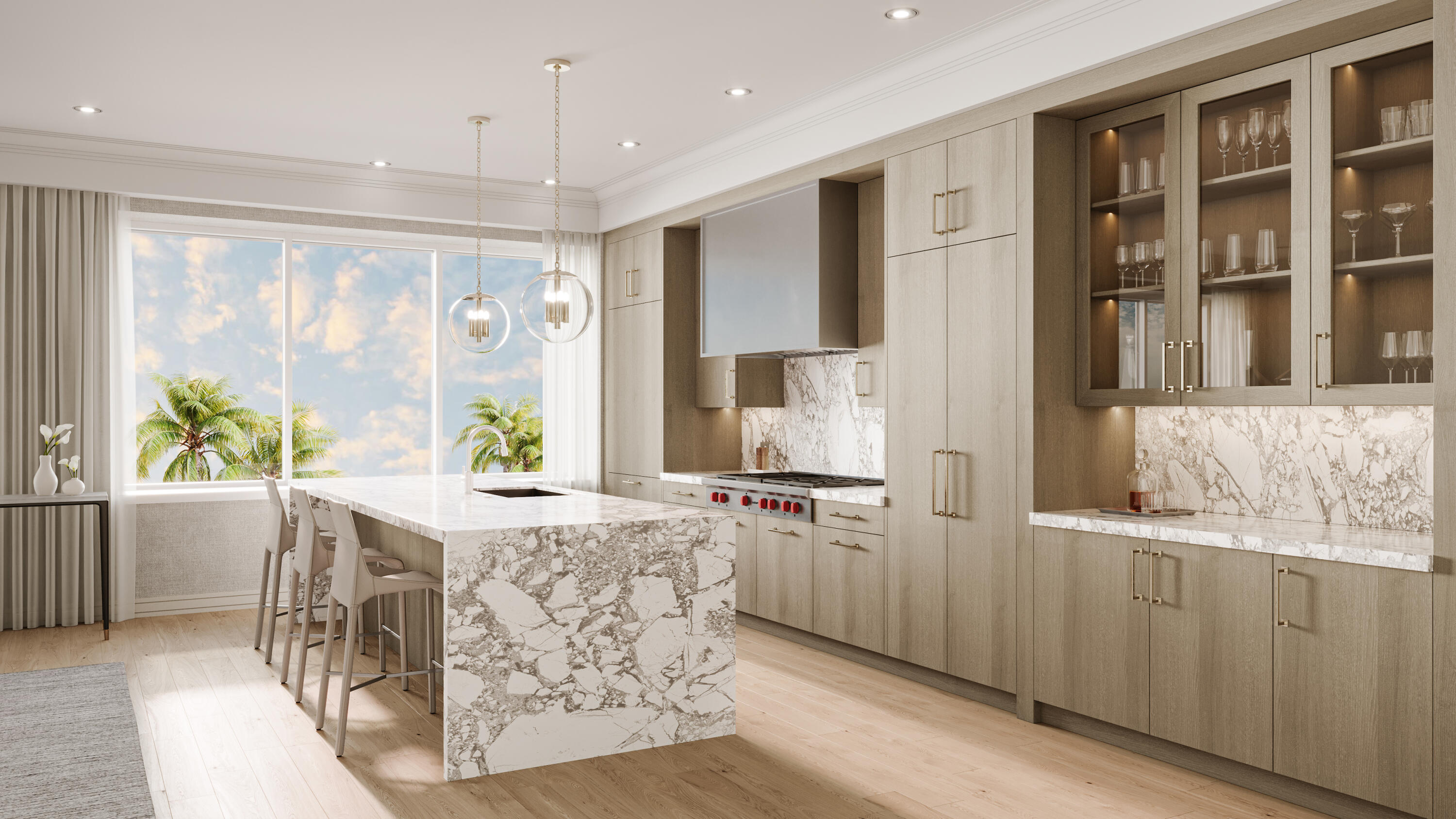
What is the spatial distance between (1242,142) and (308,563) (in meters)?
4.00

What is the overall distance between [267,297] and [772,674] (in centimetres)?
449

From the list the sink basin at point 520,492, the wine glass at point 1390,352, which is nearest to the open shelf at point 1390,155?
the wine glass at point 1390,352

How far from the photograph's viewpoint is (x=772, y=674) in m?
4.66

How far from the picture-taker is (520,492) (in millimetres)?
4887

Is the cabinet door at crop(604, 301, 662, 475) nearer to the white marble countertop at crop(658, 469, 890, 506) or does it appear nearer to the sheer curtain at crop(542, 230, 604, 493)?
the sheer curtain at crop(542, 230, 604, 493)

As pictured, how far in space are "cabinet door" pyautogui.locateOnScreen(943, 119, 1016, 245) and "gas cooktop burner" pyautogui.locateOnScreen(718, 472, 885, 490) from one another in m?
1.45

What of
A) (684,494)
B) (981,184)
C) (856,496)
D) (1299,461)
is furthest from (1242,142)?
(684,494)

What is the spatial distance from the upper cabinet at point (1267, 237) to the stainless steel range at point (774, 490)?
1.62 m

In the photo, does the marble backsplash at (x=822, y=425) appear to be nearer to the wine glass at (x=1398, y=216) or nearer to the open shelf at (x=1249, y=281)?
the open shelf at (x=1249, y=281)

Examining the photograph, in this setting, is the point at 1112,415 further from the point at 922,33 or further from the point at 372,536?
the point at 372,536

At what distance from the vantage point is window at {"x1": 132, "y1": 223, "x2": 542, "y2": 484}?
6.63 meters

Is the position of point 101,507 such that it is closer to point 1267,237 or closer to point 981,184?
point 981,184

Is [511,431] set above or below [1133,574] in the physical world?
above

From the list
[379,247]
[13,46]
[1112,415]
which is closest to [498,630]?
[1112,415]
